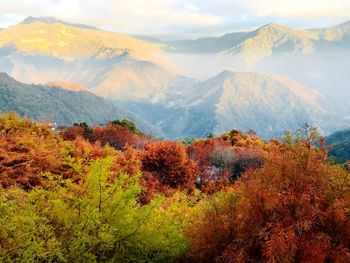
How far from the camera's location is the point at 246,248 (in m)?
10.9

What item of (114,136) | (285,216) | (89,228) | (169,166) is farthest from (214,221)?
(114,136)

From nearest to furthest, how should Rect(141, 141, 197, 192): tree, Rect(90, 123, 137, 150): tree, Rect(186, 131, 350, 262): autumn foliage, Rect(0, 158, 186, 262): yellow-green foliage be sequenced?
Rect(186, 131, 350, 262): autumn foliage < Rect(0, 158, 186, 262): yellow-green foliage < Rect(141, 141, 197, 192): tree < Rect(90, 123, 137, 150): tree

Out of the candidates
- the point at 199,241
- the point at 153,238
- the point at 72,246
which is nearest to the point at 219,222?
the point at 199,241

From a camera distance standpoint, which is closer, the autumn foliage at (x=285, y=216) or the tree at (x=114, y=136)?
the autumn foliage at (x=285, y=216)

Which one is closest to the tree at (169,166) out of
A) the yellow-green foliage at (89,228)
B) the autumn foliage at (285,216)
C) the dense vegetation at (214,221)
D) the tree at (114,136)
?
the tree at (114,136)

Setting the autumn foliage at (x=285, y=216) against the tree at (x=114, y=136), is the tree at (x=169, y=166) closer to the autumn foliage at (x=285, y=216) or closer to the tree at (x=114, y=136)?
the tree at (x=114, y=136)

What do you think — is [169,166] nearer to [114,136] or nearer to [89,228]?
[114,136]

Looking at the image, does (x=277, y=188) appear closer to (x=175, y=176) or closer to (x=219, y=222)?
(x=219, y=222)

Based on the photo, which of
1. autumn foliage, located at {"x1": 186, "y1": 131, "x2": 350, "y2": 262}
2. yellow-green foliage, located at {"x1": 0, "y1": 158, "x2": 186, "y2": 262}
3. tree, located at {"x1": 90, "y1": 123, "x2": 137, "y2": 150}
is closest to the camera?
autumn foliage, located at {"x1": 186, "y1": 131, "x2": 350, "y2": 262}

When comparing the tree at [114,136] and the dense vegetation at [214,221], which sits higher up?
the dense vegetation at [214,221]

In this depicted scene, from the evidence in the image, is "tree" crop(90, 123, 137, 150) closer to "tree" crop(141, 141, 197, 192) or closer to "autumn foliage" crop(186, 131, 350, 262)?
"tree" crop(141, 141, 197, 192)

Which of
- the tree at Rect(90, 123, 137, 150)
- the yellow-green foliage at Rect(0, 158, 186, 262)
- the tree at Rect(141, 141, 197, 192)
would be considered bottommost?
the tree at Rect(90, 123, 137, 150)

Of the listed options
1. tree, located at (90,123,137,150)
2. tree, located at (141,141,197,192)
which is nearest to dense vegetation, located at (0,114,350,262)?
tree, located at (141,141,197,192)

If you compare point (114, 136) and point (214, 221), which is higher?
point (214, 221)
